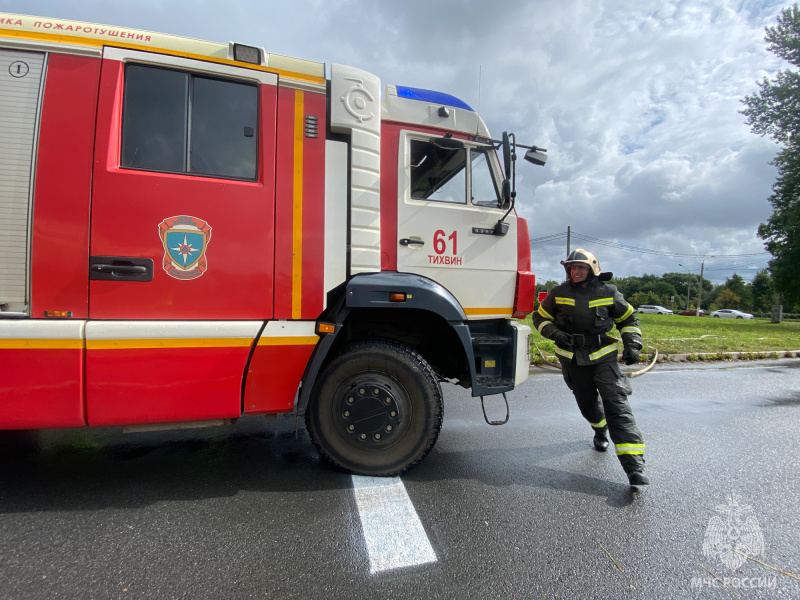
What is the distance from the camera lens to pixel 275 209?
8.78ft

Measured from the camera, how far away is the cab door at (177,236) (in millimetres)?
2408

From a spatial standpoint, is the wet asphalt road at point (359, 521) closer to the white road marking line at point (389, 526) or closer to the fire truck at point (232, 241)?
the white road marking line at point (389, 526)

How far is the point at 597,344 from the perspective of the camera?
10.6 ft

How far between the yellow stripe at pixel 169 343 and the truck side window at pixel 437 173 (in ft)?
5.41

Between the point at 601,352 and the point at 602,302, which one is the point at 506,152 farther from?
the point at 601,352

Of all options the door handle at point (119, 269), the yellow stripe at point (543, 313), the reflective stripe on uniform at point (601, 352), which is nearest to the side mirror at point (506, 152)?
the yellow stripe at point (543, 313)

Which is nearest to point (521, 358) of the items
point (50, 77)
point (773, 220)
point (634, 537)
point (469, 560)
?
point (634, 537)

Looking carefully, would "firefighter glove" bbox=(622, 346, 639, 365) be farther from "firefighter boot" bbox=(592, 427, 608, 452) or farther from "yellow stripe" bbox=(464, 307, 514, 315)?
"yellow stripe" bbox=(464, 307, 514, 315)

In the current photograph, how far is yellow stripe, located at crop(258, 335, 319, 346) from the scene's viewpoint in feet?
8.66

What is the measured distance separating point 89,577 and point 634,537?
2.80 metres

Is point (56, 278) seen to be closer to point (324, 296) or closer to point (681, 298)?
point (324, 296)

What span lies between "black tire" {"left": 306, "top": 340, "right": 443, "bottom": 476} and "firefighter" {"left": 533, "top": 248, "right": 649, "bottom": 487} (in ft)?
4.09

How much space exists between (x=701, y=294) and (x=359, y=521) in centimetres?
9549

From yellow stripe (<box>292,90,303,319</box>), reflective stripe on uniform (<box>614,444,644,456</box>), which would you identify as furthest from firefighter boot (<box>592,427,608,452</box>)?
yellow stripe (<box>292,90,303,319</box>)
